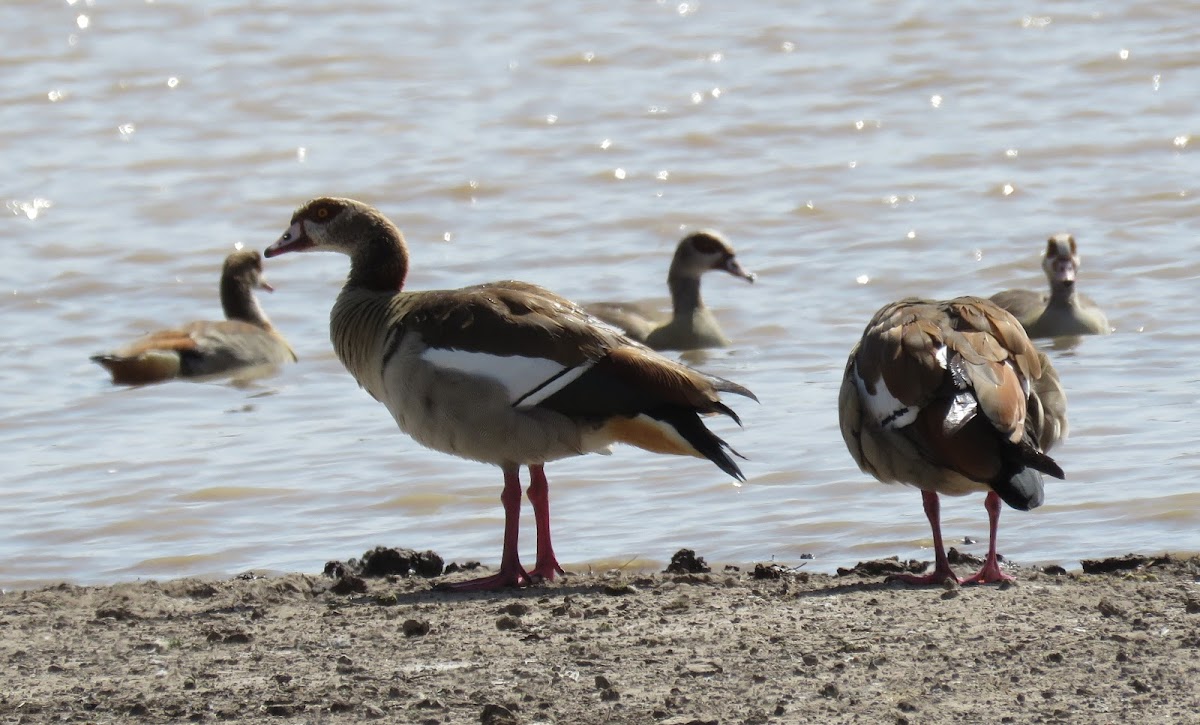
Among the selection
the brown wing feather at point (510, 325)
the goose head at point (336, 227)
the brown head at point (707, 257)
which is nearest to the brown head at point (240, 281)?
the brown head at point (707, 257)

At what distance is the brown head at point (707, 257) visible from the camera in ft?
45.4

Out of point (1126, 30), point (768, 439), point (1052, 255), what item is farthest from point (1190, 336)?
point (1126, 30)

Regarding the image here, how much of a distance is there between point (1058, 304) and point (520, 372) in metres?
6.35

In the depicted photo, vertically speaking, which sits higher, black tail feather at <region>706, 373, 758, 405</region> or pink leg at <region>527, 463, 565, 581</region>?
black tail feather at <region>706, 373, 758, 405</region>

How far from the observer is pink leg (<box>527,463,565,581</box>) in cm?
739

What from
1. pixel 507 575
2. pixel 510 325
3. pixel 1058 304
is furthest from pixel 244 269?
pixel 507 575

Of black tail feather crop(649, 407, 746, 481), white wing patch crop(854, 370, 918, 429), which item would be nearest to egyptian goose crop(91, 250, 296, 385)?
black tail feather crop(649, 407, 746, 481)

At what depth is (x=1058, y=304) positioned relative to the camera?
41.2 feet

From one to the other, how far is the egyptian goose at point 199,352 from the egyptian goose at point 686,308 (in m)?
2.16

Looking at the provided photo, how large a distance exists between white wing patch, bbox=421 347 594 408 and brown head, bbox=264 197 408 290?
47.0 inches

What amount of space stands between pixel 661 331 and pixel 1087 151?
5139mm

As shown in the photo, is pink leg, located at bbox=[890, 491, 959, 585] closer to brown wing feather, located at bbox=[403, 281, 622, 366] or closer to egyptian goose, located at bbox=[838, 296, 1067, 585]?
egyptian goose, located at bbox=[838, 296, 1067, 585]

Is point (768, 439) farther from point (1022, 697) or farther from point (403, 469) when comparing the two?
point (1022, 697)

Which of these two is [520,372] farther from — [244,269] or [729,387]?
[244,269]
